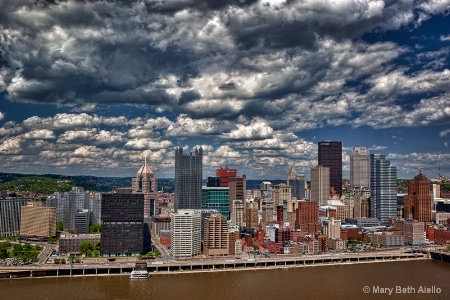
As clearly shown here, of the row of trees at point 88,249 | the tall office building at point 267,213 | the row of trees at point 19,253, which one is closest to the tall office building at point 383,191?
the tall office building at point 267,213

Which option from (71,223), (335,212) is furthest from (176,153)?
(335,212)

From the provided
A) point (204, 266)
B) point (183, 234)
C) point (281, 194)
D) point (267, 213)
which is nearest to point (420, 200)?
point (281, 194)

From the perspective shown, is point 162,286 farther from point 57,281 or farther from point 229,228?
point 229,228

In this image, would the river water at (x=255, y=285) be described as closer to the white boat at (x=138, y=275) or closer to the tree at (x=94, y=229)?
the white boat at (x=138, y=275)

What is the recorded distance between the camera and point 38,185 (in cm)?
13125

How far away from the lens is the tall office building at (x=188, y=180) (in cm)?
9800

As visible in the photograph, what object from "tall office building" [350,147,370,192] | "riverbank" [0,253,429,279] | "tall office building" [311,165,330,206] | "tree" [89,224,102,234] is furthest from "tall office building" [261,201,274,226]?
"tall office building" [350,147,370,192]

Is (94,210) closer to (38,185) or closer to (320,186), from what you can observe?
(38,185)

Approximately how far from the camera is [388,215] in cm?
10719

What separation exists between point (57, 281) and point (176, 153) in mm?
57326

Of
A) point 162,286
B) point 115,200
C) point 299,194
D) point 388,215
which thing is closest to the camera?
point 162,286

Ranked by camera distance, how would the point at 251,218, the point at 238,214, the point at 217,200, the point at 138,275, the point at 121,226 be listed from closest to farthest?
1. the point at 138,275
2. the point at 121,226
3. the point at 251,218
4. the point at 238,214
5. the point at 217,200

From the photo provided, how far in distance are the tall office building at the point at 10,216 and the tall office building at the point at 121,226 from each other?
3405 centimetres

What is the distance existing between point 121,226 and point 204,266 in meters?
12.6
